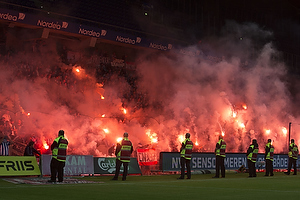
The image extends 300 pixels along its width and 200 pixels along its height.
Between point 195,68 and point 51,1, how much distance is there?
39.1 ft

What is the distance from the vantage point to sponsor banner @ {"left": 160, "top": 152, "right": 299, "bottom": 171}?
2098 cm

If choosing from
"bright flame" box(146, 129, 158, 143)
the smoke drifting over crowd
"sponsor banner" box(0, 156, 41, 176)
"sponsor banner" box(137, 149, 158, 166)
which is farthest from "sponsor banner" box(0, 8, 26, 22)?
"bright flame" box(146, 129, 158, 143)

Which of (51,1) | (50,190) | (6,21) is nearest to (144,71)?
(51,1)

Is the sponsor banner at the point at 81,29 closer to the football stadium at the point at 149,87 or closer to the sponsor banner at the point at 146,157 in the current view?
the football stadium at the point at 149,87

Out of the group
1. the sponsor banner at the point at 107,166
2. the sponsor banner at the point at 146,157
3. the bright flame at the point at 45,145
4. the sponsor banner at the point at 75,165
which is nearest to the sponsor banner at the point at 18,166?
the sponsor banner at the point at 75,165

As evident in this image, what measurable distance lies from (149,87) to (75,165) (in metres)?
15.5

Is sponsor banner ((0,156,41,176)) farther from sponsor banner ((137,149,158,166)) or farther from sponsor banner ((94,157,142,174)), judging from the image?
sponsor banner ((137,149,158,166))

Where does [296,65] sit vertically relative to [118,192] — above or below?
above

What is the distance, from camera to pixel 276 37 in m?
41.1

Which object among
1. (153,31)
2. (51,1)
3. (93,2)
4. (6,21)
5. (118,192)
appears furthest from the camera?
(153,31)

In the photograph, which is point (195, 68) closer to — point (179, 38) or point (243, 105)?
point (179, 38)

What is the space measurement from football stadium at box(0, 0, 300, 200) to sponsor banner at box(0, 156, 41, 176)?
0.04 meters

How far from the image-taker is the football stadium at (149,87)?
21550 mm

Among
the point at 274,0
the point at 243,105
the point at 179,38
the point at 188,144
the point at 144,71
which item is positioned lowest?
the point at 188,144
